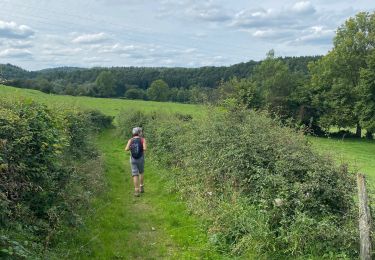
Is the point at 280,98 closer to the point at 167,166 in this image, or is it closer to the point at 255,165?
the point at 167,166

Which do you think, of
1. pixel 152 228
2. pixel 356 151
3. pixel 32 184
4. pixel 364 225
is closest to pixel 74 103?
pixel 152 228

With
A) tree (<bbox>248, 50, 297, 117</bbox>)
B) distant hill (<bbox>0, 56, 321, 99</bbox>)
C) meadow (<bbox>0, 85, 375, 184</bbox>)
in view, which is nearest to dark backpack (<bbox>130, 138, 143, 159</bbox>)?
meadow (<bbox>0, 85, 375, 184</bbox>)

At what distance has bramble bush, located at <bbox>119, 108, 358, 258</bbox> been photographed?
291 inches

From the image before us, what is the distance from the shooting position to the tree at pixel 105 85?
9944 centimetres

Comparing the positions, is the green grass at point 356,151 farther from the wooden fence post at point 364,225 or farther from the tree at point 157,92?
the tree at point 157,92

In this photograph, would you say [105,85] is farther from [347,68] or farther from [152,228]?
[152,228]

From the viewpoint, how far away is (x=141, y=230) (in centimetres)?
959

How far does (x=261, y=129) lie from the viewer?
12227mm

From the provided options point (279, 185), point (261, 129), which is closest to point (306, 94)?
point (261, 129)

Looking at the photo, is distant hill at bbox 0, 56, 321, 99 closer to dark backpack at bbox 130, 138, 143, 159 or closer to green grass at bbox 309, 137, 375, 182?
green grass at bbox 309, 137, 375, 182

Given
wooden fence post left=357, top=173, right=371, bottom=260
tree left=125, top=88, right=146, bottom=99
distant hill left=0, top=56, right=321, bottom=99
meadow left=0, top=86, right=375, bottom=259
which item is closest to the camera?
wooden fence post left=357, top=173, right=371, bottom=260

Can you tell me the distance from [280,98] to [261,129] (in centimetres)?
4254

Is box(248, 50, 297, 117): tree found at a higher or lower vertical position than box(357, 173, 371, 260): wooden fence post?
higher

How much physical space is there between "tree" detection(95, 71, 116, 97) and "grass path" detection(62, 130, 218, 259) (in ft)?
289
